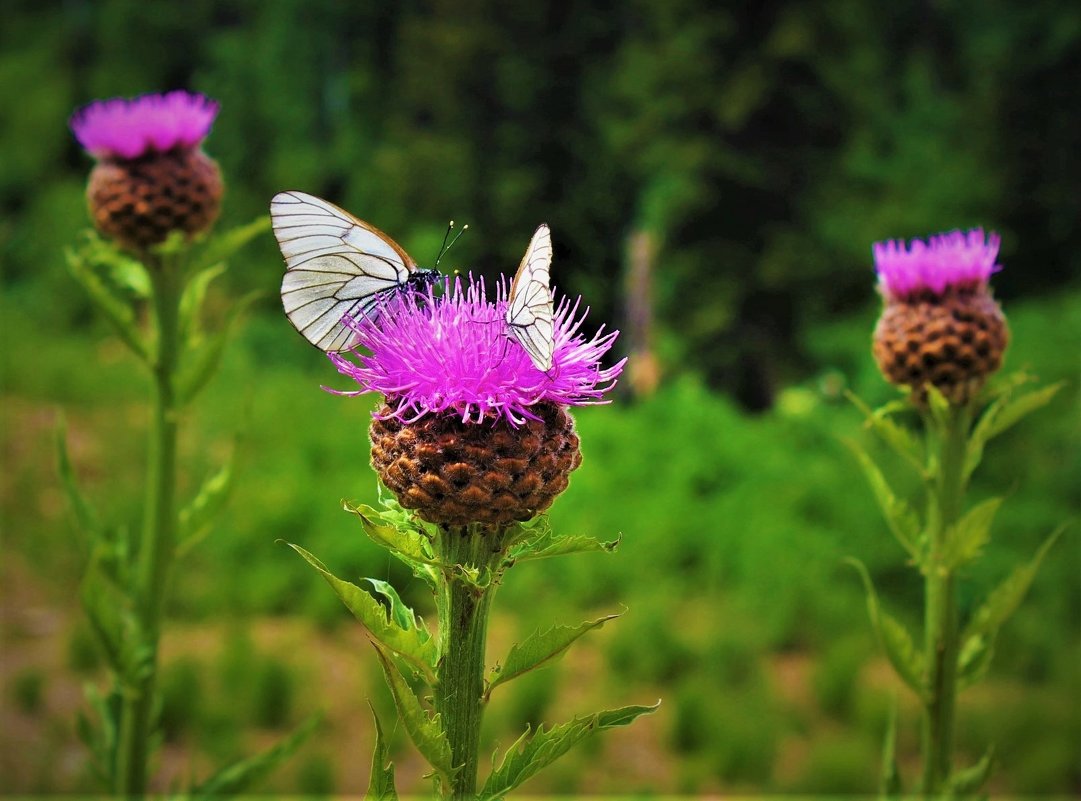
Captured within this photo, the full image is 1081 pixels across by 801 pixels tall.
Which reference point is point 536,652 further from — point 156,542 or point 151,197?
point 151,197

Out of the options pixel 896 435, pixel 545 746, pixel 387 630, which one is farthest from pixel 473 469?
pixel 896 435

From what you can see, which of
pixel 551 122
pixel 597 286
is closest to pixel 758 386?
pixel 597 286

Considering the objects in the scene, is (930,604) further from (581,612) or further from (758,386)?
(758,386)

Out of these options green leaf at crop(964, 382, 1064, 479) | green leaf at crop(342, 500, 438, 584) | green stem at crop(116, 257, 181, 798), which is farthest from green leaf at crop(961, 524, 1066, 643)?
green stem at crop(116, 257, 181, 798)

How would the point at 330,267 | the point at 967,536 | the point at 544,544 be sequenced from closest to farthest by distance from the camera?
the point at 544,544 < the point at 330,267 < the point at 967,536

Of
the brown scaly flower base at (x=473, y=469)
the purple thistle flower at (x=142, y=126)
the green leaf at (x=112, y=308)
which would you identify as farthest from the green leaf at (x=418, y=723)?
the purple thistle flower at (x=142, y=126)

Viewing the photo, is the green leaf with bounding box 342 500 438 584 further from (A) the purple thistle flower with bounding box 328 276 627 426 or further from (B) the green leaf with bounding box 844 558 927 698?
(B) the green leaf with bounding box 844 558 927 698

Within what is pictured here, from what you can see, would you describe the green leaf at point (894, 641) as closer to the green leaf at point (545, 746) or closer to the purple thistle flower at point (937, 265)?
the purple thistle flower at point (937, 265)
